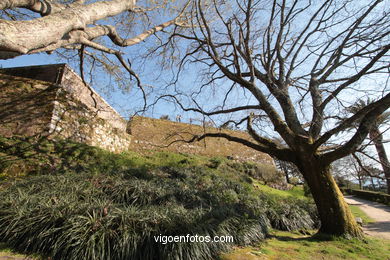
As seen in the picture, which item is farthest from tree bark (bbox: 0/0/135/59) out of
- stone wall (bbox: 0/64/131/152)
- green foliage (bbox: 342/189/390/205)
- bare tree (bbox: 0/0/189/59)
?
green foliage (bbox: 342/189/390/205)

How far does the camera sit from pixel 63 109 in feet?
23.0

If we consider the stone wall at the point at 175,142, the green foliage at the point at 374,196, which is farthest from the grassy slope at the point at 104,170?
the green foliage at the point at 374,196

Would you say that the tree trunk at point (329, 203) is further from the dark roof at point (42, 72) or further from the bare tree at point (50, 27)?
the dark roof at point (42, 72)

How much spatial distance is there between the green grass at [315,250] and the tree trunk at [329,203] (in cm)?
20

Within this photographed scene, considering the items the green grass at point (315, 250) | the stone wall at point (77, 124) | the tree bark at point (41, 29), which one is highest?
the stone wall at point (77, 124)

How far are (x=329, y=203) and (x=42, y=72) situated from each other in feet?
34.7

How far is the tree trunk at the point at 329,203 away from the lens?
358 cm

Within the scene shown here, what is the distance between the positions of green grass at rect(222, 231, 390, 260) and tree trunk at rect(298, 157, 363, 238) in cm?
20

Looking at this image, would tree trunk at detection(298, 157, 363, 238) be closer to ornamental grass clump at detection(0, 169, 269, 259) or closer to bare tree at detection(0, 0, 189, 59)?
ornamental grass clump at detection(0, 169, 269, 259)

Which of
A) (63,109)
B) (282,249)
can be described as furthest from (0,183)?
(282,249)

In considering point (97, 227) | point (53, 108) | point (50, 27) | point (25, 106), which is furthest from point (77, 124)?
point (50, 27)

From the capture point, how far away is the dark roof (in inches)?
285

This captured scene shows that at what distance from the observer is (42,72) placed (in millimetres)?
7352

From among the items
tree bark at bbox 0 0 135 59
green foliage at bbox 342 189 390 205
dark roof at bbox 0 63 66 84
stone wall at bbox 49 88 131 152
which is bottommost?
green foliage at bbox 342 189 390 205
